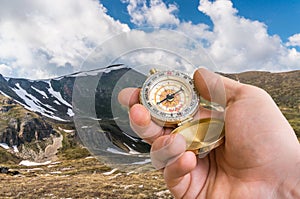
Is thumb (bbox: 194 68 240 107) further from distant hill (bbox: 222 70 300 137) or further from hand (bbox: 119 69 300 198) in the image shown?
distant hill (bbox: 222 70 300 137)

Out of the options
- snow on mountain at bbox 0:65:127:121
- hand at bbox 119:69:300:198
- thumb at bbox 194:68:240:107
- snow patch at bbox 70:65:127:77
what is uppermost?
snow on mountain at bbox 0:65:127:121

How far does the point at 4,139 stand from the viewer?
233 feet

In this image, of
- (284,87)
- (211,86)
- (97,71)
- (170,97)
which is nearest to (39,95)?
(284,87)

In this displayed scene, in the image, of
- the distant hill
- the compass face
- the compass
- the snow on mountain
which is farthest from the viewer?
the snow on mountain

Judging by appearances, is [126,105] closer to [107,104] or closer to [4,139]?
[107,104]

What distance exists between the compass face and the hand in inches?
3.9

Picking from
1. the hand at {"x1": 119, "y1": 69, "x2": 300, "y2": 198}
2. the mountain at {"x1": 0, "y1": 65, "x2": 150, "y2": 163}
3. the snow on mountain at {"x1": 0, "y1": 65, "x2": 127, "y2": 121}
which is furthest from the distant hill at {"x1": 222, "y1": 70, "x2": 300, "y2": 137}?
the mountain at {"x1": 0, "y1": 65, "x2": 150, "y2": 163}

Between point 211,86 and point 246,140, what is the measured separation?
0.65 m

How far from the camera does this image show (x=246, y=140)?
3.72 meters

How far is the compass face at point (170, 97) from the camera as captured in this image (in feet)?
12.1

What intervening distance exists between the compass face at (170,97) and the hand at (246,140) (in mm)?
98

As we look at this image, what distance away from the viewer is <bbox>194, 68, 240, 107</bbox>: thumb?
361cm

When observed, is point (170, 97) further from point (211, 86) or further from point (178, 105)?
point (211, 86)

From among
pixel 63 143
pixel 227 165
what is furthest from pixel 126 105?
pixel 63 143
